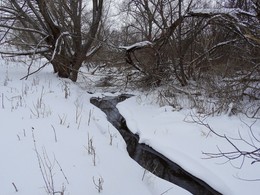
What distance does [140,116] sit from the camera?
312 inches

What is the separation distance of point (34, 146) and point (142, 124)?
331 centimetres

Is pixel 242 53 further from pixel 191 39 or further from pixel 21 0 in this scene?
pixel 21 0

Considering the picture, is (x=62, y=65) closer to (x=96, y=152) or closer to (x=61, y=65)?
(x=61, y=65)

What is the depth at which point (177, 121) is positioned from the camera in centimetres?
689

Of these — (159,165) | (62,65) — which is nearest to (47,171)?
(159,165)

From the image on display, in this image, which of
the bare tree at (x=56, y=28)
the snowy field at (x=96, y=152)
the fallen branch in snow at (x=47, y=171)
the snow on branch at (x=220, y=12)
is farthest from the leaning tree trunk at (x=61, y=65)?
the fallen branch in snow at (x=47, y=171)

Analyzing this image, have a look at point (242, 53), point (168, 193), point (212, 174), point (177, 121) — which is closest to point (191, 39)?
point (242, 53)

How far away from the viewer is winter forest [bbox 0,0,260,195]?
392 centimetres

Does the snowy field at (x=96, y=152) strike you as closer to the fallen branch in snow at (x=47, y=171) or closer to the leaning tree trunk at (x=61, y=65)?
the fallen branch in snow at (x=47, y=171)

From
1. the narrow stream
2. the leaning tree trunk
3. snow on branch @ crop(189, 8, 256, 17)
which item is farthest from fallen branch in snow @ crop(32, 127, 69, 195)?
the leaning tree trunk

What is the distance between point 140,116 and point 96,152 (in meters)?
3.42

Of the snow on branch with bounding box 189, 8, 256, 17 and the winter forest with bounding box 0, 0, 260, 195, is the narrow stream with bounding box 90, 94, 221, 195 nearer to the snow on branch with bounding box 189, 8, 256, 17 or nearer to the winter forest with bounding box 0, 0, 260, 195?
the winter forest with bounding box 0, 0, 260, 195

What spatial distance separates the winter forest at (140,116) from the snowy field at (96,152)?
16mm

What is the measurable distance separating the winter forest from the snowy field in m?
0.02
